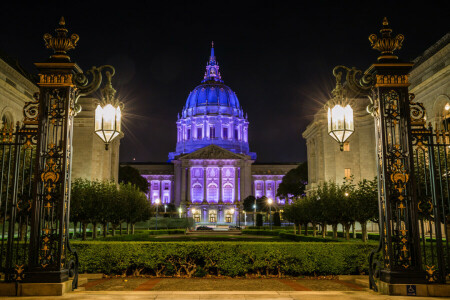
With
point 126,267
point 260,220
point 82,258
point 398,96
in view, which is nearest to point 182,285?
point 126,267

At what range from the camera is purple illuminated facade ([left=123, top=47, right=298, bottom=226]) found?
11681cm

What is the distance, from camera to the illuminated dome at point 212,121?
13638 cm

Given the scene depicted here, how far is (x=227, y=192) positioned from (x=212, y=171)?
7429 millimetres

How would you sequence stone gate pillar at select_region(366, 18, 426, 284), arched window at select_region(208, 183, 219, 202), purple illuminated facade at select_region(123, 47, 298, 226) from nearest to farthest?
stone gate pillar at select_region(366, 18, 426, 284), purple illuminated facade at select_region(123, 47, 298, 226), arched window at select_region(208, 183, 219, 202)

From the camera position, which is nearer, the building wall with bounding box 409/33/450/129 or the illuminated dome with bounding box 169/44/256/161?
the building wall with bounding box 409/33/450/129

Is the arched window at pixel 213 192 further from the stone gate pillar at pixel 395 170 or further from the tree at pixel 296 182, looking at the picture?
the stone gate pillar at pixel 395 170

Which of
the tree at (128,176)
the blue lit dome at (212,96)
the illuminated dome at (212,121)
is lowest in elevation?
the tree at (128,176)

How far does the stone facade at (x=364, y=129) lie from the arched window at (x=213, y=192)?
61834 millimetres

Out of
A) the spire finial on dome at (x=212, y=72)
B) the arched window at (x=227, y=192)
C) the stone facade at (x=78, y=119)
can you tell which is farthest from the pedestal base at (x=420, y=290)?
the spire finial on dome at (x=212, y=72)

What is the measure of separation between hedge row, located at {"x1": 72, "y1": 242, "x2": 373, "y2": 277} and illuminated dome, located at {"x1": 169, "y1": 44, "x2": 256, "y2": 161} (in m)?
120

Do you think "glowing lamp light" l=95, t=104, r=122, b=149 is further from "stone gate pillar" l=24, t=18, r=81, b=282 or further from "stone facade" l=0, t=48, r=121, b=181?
"stone facade" l=0, t=48, r=121, b=181

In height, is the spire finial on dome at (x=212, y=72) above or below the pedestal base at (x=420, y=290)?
above

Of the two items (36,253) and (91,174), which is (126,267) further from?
(91,174)

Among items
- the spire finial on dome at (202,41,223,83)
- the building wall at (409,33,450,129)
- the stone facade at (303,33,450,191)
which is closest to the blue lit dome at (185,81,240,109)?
the spire finial on dome at (202,41,223,83)
